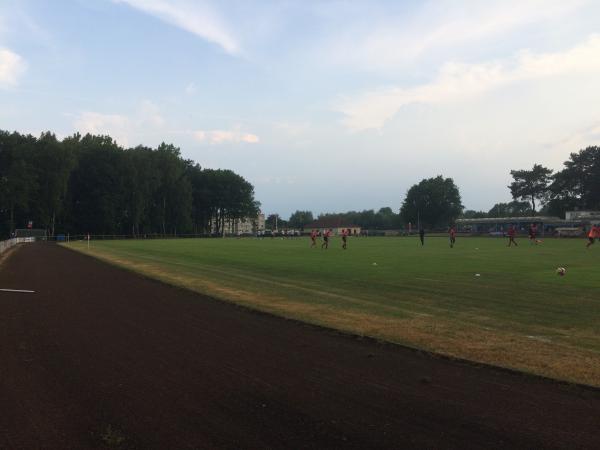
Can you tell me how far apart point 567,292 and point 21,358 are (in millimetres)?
13052

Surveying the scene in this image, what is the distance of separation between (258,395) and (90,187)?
98641mm

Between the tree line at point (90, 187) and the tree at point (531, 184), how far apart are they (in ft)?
265

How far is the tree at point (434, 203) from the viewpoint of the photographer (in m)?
148

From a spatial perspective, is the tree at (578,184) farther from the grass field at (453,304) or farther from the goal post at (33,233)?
the goal post at (33,233)

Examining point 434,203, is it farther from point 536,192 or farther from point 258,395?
point 258,395

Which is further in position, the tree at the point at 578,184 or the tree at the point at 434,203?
the tree at the point at 434,203

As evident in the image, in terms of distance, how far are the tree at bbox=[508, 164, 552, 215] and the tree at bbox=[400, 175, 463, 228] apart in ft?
79.0

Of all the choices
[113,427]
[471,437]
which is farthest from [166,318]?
[471,437]

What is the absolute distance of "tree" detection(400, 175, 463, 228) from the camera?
148 m

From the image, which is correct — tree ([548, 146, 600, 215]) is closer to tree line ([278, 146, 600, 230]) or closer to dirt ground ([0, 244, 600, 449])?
tree line ([278, 146, 600, 230])

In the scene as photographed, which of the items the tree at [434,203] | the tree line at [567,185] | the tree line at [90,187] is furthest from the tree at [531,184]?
the tree line at [90,187]

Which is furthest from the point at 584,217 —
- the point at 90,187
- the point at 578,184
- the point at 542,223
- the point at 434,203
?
the point at 90,187

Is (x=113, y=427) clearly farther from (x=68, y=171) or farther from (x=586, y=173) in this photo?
(x=586, y=173)

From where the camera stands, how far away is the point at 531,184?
123375 millimetres
